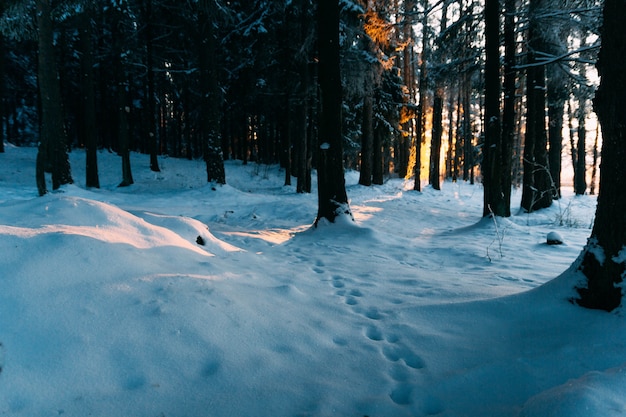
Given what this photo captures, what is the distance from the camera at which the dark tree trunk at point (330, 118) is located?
284 inches

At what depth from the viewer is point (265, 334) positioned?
2607 mm

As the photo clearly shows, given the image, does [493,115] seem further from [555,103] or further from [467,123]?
[467,123]

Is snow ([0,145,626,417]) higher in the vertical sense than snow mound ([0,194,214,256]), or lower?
lower

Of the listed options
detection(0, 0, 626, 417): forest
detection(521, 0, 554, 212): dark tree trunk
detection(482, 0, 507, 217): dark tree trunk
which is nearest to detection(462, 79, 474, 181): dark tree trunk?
detection(521, 0, 554, 212): dark tree trunk

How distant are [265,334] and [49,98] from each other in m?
11.4

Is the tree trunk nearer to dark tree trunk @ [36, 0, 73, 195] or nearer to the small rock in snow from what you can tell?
the small rock in snow

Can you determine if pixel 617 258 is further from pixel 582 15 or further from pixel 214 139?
pixel 214 139

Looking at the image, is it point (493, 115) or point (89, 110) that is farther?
point (89, 110)

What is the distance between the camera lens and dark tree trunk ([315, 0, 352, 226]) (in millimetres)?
7223

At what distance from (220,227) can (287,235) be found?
1.52m

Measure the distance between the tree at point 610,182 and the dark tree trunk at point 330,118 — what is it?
16.4 ft

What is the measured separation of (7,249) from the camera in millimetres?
2744

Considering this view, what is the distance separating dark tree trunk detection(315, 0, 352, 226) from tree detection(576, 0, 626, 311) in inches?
197

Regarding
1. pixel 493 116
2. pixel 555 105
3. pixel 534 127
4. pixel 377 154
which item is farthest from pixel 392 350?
pixel 377 154
